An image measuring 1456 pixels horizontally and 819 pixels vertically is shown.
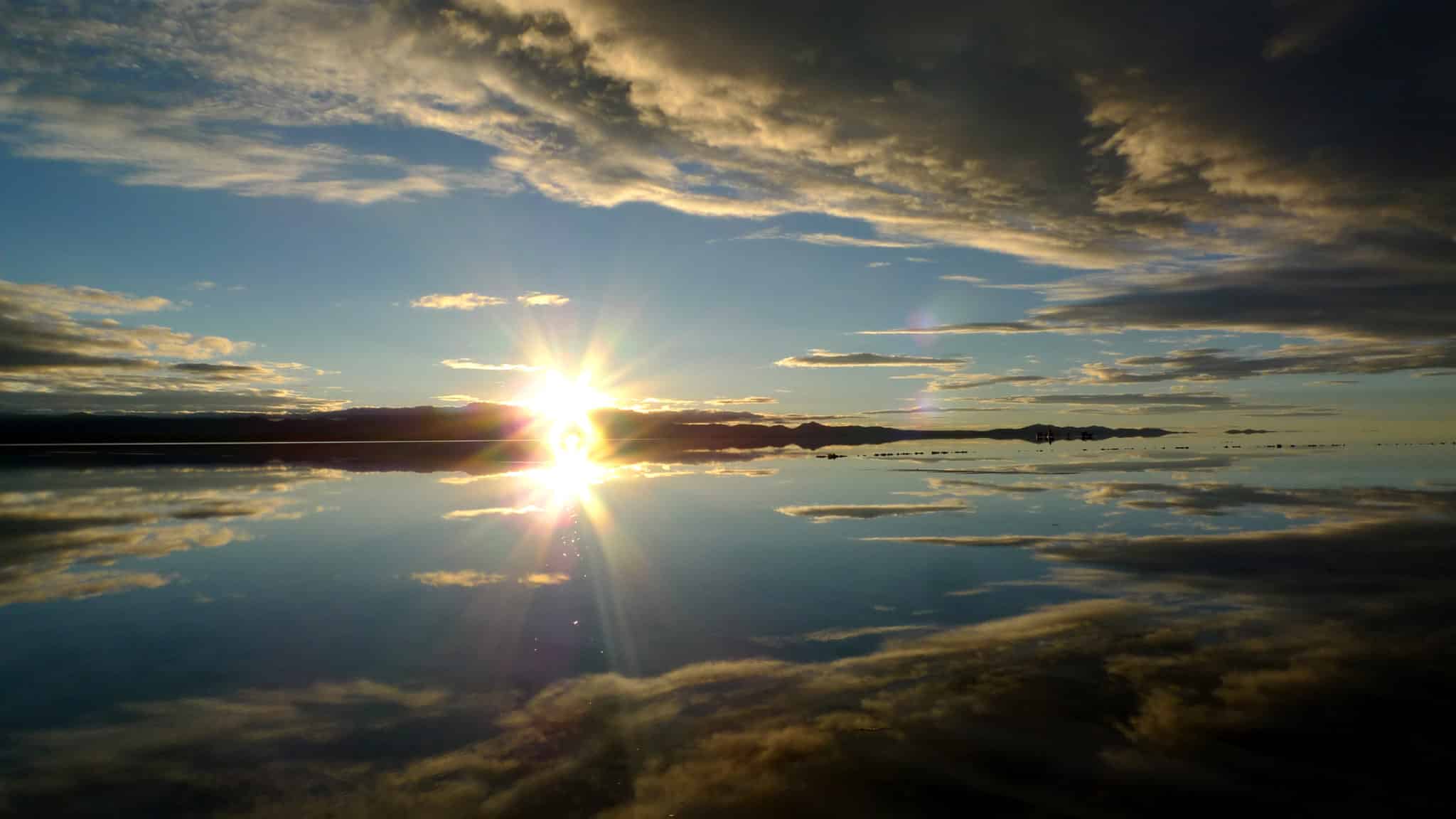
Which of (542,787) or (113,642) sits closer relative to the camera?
(542,787)

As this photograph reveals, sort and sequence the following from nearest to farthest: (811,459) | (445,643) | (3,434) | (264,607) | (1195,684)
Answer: (1195,684) → (445,643) → (264,607) → (811,459) → (3,434)

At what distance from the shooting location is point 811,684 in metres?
9.81

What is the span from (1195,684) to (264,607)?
15.0 m

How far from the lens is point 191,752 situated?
8000 millimetres

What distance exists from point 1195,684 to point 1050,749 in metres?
3.19

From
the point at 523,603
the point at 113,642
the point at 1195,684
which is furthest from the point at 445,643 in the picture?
the point at 1195,684

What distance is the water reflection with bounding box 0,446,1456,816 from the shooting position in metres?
7.09

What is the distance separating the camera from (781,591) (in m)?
14.9

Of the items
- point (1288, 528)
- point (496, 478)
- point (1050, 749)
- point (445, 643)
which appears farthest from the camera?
point (496, 478)

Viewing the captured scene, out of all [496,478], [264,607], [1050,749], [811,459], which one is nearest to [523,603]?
[264,607]

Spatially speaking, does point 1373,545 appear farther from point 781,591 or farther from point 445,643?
point 445,643

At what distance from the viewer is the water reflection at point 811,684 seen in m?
7.09

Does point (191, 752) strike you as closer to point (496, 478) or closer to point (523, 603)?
point (523, 603)

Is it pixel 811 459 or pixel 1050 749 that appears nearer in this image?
pixel 1050 749
